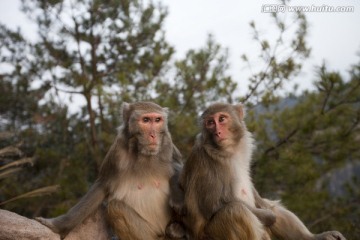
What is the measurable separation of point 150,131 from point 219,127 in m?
0.73

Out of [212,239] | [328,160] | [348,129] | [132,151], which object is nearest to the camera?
[212,239]

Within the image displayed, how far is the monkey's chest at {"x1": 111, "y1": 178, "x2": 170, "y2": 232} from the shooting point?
532cm

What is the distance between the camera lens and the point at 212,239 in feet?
16.3

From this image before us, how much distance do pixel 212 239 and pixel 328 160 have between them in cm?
568

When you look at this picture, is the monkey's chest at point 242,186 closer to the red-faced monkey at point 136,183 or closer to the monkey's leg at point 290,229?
the monkey's leg at point 290,229

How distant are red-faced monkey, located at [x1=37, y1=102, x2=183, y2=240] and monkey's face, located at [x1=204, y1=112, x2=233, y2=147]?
1.72ft

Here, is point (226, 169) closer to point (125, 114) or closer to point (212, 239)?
point (212, 239)

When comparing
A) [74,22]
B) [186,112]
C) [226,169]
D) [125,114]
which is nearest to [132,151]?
[125,114]

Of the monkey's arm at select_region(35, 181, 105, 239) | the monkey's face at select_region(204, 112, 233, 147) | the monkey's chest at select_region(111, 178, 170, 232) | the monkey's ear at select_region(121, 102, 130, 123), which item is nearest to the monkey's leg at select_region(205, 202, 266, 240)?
the monkey's face at select_region(204, 112, 233, 147)

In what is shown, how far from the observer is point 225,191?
495cm

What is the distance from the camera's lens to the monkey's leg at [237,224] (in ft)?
15.4

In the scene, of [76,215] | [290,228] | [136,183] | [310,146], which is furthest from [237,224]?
[310,146]

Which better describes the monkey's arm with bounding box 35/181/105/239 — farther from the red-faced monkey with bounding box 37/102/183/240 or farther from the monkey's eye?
the monkey's eye

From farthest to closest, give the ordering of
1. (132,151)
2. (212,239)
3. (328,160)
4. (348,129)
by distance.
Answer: (328,160), (348,129), (132,151), (212,239)
